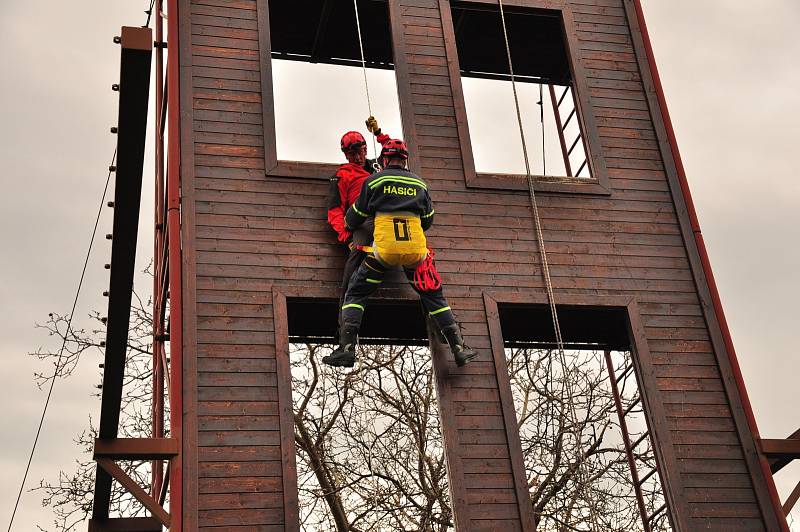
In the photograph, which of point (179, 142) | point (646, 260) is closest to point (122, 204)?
point (179, 142)

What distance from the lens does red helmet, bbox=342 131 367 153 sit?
10.9 m

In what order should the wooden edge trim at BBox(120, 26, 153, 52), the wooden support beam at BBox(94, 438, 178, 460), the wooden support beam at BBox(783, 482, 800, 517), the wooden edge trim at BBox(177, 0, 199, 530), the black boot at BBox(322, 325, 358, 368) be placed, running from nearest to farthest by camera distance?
the wooden edge trim at BBox(120, 26, 153, 52) < the wooden edge trim at BBox(177, 0, 199, 530) < the wooden support beam at BBox(94, 438, 178, 460) < the black boot at BBox(322, 325, 358, 368) < the wooden support beam at BBox(783, 482, 800, 517)

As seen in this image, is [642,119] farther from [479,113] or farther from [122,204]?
[122,204]

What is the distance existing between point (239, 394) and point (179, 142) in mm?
2652

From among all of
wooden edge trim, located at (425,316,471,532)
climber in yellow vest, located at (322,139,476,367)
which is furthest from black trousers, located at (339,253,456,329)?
wooden edge trim, located at (425,316,471,532)

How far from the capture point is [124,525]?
11.6 meters

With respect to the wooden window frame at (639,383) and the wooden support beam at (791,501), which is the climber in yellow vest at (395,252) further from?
the wooden support beam at (791,501)

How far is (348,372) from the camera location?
16609 mm

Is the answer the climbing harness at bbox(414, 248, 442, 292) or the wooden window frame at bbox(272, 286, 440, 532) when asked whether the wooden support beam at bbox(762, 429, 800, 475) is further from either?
the climbing harness at bbox(414, 248, 442, 292)

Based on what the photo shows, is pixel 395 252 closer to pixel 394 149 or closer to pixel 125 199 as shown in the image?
pixel 394 149

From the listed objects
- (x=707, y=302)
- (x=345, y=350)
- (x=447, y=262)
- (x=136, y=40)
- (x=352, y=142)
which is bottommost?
(x=345, y=350)

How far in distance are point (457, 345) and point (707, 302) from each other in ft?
9.58

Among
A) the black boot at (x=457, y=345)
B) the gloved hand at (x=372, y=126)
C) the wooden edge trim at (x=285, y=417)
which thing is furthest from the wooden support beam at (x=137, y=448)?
the gloved hand at (x=372, y=126)

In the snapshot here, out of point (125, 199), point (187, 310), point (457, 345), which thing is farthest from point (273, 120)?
point (125, 199)
